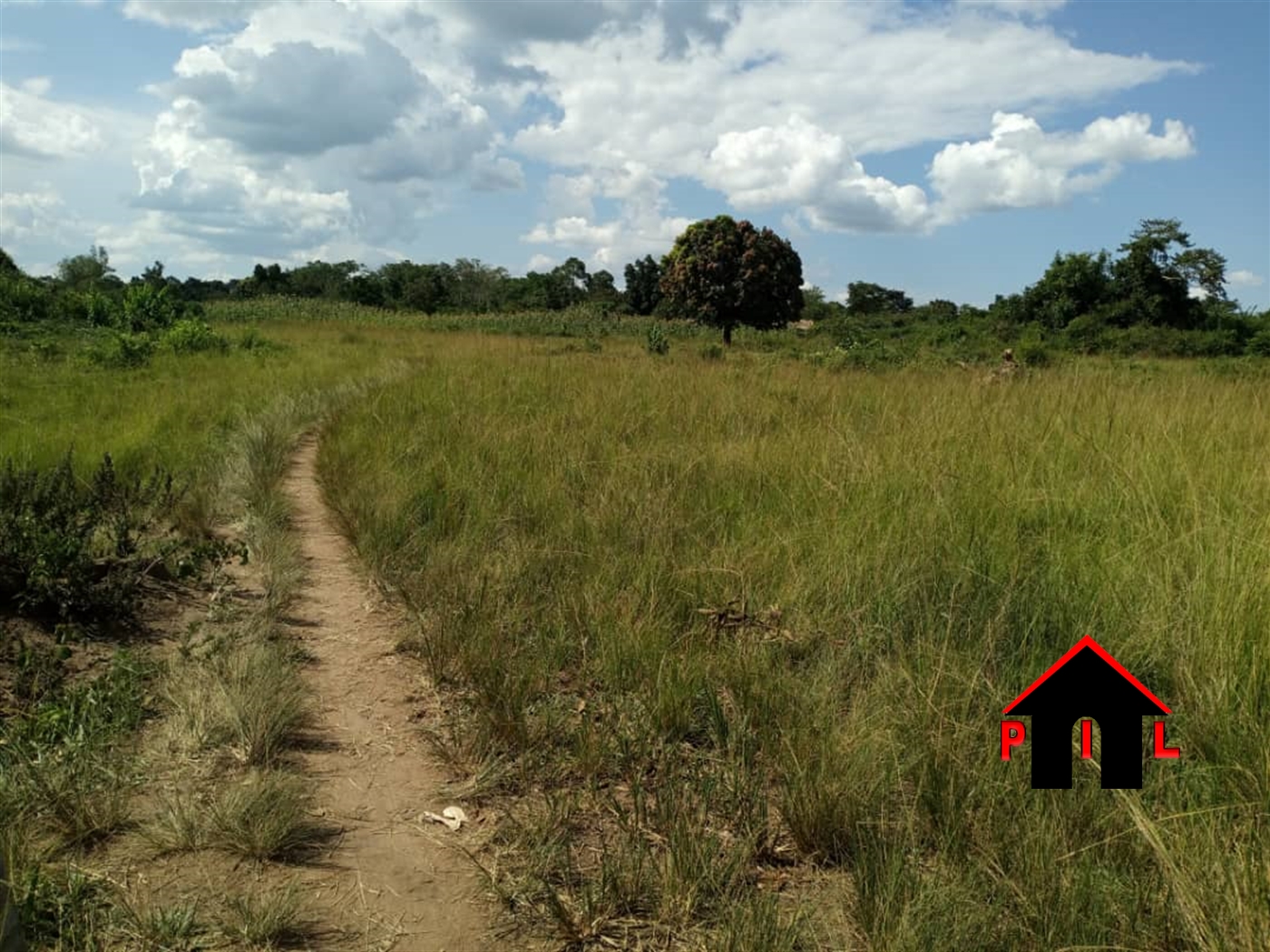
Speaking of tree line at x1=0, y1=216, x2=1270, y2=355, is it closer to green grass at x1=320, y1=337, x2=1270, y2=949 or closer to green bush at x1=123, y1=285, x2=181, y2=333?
green bush at x1=123, y1=285, x2=181, y2=333

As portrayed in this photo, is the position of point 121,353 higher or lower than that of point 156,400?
higher

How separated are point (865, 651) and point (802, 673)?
0.26 m

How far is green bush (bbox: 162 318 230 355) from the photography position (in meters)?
17.0

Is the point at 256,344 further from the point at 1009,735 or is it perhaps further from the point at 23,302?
the point at 1009,735

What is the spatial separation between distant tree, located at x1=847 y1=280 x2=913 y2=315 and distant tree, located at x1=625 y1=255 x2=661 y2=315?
13.8 meters

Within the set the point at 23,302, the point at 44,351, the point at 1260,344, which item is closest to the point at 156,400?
the point at 44,351

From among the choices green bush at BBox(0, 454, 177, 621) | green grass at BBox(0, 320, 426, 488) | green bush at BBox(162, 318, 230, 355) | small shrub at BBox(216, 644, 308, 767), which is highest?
green bush at BBox(162, 318, 230, 355)

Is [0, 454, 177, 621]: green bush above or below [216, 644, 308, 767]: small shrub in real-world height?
above

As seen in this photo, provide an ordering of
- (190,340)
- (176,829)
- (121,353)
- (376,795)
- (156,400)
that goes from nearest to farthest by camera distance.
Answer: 1. (176,829)
2. (376,795)
3. (156,400)
4. (121,353)
5. (190,340)

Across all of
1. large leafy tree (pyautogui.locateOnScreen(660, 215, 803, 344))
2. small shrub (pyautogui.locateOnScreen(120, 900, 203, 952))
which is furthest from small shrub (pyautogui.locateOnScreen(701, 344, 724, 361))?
small shrub (pyautogui.locateOnScreen(120, 900, 203, 952))

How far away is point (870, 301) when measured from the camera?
2330 inches

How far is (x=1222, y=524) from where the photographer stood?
12.5 feet

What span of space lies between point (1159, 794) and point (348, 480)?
19.6 ft

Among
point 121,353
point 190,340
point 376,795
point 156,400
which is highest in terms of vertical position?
point 190,340
